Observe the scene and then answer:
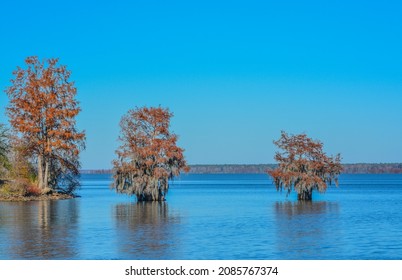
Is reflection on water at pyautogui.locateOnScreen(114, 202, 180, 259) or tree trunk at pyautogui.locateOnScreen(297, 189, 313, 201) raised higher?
tree trunk at pyautogui.locateOnScreen(297, 189, 313, 201)

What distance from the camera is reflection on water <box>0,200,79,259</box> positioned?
77.3 feet

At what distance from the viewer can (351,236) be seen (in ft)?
94.2

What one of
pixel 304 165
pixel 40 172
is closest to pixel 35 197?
pixel 40 172

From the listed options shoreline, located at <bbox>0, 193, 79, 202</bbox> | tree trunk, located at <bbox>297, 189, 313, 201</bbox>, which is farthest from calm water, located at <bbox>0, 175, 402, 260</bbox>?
tree trunk, located at <bbox>297, 189, 313, 201</bbox>

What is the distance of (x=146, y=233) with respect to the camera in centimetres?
2980

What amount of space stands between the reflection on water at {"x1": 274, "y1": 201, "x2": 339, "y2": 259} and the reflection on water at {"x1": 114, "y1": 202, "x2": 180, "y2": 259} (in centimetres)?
396

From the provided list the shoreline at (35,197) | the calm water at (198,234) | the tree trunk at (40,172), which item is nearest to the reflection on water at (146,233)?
the calm water at (198,234)

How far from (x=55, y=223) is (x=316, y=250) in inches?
573

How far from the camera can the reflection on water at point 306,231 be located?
24117mm

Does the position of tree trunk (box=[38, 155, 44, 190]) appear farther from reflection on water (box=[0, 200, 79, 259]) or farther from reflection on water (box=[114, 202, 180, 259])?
reflection on water (box=[114, 202, 180, 259])

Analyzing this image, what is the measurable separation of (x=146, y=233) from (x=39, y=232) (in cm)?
428

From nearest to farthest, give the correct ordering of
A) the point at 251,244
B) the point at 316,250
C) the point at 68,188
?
1. the point at 316,250
2. the point at 251,244
3. the point at 68,188
